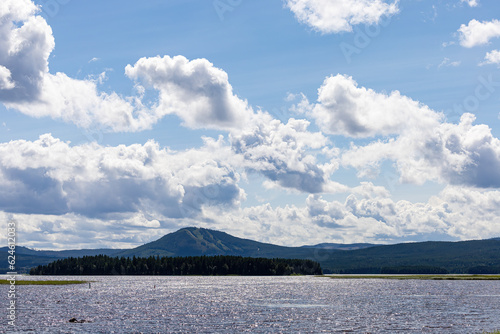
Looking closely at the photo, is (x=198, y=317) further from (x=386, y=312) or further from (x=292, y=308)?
(x=386, y=312)

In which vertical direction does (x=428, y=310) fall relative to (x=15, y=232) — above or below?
below

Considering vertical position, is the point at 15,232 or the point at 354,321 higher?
the point at 15,232

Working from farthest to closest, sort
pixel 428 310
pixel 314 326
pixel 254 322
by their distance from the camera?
pixel 428 310, pixel 254 322, pixel 314 326

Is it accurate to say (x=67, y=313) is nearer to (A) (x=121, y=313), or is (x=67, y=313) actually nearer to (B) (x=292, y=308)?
(A) (x=121, y=313)

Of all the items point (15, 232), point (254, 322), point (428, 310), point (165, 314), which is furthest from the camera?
point (428, 310)

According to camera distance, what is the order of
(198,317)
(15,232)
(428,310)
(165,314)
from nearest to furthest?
1. (15,232)
2. (198,317)
3. (165,314)
4. (428,310)

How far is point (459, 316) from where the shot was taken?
108 meters

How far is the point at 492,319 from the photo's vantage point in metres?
101

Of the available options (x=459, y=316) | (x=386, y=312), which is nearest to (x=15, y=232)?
(x=386, y=312)

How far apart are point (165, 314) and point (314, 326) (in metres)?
38.6

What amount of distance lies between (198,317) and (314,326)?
27702 mm

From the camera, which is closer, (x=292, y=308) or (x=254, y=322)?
(x=254, y=322)

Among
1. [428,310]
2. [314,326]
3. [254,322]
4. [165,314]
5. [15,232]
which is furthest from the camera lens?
[428,310]

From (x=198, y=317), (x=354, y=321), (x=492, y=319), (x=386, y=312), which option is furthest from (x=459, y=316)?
(x=198, y=317)
